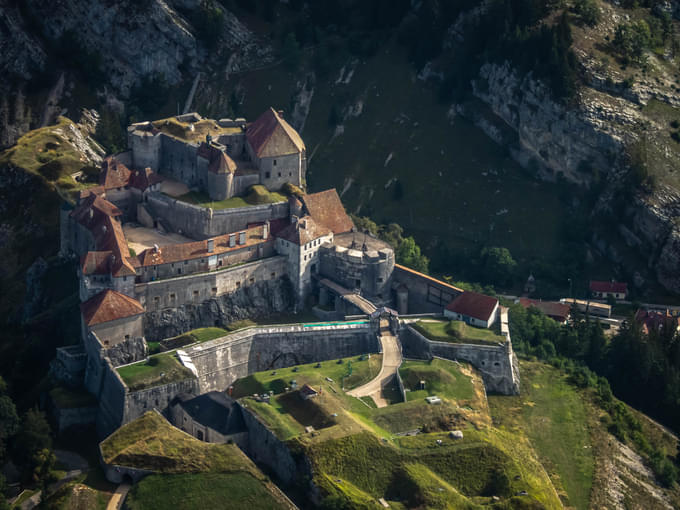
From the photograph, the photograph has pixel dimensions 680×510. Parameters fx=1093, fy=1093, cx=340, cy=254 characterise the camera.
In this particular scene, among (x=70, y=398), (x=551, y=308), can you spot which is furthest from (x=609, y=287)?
(x=70, y=398)

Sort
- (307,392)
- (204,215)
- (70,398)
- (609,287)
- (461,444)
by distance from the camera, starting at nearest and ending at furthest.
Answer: (461,444)
(307,392)
(70,398)
(204,215)
(609,287)

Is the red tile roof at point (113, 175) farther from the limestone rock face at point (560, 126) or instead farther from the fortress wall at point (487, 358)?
the limestone rock face at point (560, 126)

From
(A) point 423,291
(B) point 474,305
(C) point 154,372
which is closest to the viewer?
(C) point 154,372

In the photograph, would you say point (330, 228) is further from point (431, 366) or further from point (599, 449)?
point (599, 449)

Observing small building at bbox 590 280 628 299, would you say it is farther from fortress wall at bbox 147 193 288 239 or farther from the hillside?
fortress wall at bbox 147 193 288 239

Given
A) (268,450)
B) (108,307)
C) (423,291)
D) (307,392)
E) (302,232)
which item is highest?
(302,232)

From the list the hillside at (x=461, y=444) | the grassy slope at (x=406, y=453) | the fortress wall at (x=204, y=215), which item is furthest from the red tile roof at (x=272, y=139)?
the grassy slope at (x=406, y=453)

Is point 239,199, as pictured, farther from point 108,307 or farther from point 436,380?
point 436,380
